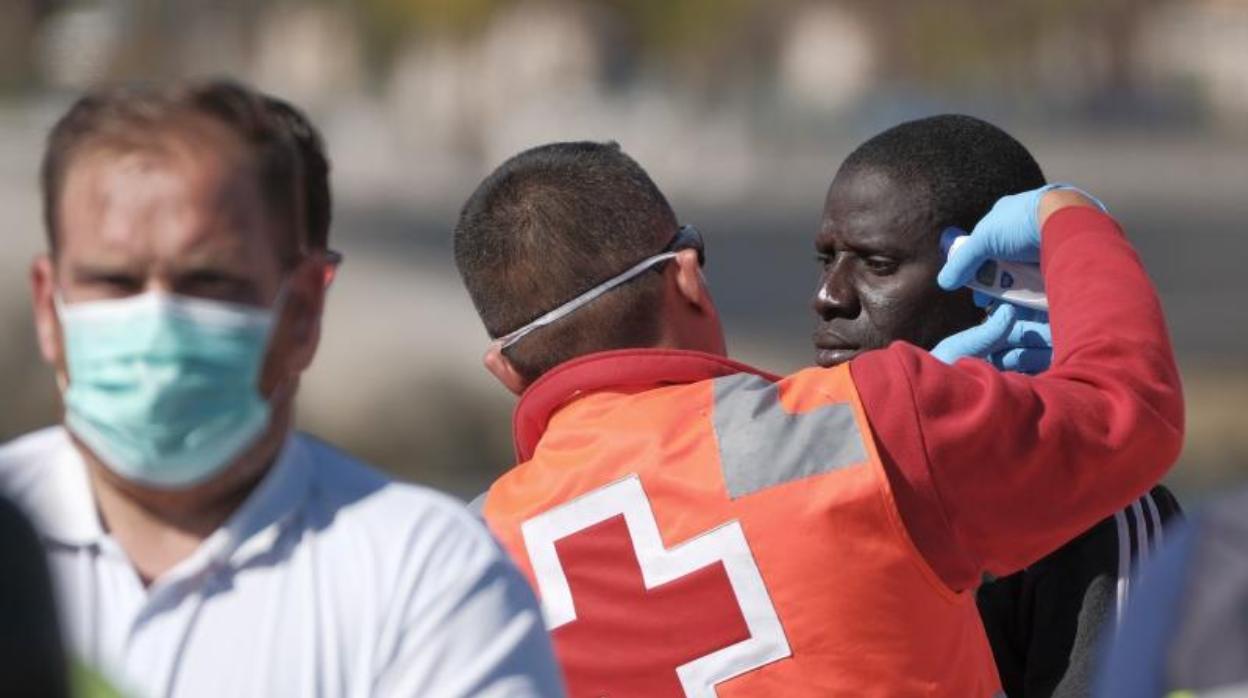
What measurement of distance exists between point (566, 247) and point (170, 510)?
134 cm

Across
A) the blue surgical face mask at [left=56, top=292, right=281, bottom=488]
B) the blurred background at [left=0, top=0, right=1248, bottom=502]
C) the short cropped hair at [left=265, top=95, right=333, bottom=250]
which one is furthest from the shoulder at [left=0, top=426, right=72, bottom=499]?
the blurred background at [left=0, top=0, right=1248, bottom=502]

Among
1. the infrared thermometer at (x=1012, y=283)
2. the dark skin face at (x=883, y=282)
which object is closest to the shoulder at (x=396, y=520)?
the infrared thermometer at (x=1012, y=283)

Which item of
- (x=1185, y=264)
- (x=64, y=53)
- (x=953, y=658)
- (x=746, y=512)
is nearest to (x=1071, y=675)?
(x=953, y=658)

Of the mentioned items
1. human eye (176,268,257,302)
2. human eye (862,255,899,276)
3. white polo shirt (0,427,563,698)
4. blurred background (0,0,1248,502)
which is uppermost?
human eye (176,268,257,302)

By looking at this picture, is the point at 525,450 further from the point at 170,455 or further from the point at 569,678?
the point at 170,455

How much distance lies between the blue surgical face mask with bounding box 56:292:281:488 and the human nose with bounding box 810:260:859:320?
6.19 ft

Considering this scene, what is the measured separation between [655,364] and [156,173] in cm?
127

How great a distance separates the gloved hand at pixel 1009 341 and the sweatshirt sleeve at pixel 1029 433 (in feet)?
1.74

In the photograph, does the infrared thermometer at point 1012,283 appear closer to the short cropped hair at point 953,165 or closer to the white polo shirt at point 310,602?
the short cropped hair at point 953,165

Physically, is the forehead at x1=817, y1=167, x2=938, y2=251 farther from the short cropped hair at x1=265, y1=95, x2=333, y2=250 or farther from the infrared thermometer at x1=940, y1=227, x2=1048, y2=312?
the short cropped hair at x1=265, y1=95, x2=333, y2=250

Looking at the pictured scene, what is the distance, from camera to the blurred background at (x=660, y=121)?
21469mm

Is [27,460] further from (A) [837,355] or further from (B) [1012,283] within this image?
(A) [837,355]

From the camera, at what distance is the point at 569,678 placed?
3713mm

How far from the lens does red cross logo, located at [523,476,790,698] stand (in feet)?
11.8
